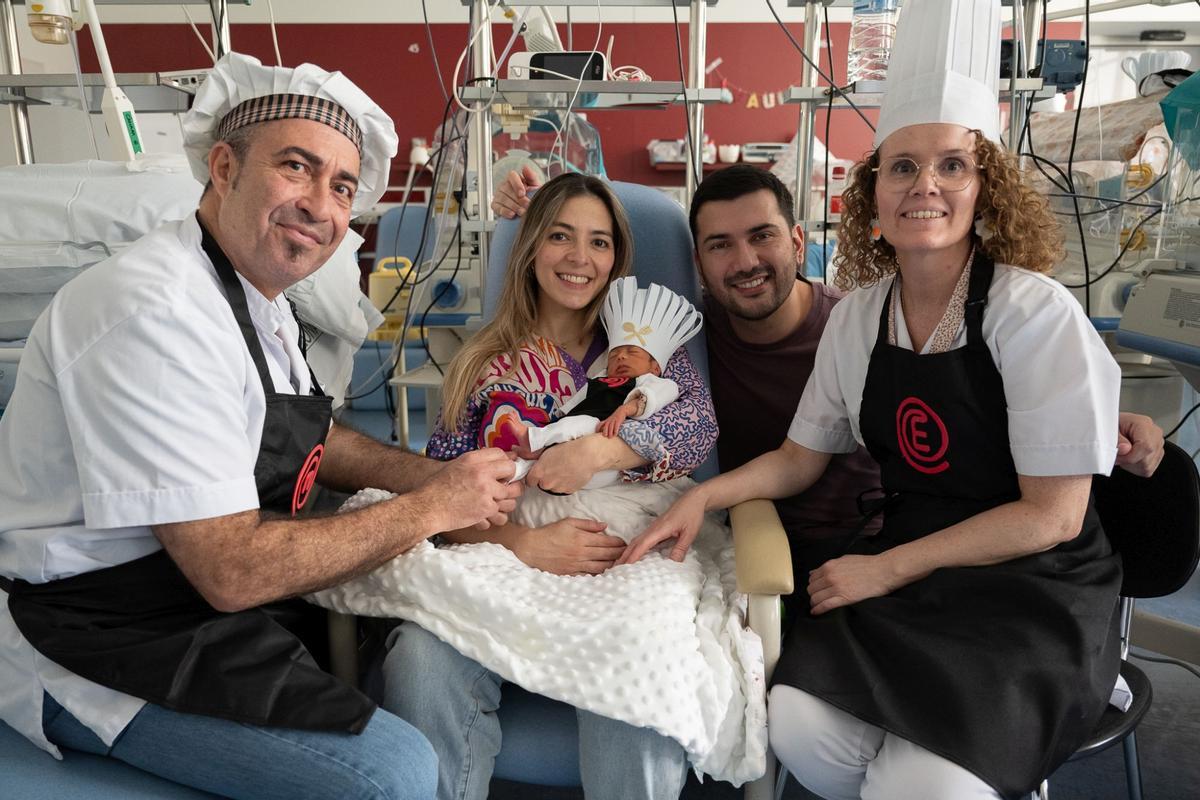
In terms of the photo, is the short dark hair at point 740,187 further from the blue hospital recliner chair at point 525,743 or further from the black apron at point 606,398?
the blue hospital recliner chair at point 525,743

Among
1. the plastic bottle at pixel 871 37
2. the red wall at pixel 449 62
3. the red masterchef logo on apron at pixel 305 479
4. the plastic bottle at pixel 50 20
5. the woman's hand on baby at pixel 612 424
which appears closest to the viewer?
the red masterchef logo on apron at pixel 305 479

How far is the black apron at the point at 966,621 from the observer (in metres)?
1.17

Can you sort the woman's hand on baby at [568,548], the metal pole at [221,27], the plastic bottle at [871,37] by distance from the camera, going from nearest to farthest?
the woman's hand on baby at [568,548]
the plastic bottle at [871,37]
the metal pole at [221,27]

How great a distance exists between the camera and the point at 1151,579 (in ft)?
4.58

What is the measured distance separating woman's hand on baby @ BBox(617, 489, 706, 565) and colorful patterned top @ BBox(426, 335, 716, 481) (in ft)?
0.35

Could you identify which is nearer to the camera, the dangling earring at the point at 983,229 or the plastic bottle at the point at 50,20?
the dangling earring at the point at 983,229

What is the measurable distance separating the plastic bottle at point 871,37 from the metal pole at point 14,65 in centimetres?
246

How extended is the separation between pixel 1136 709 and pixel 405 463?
129 centimetres

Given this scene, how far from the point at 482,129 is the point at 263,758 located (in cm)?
180

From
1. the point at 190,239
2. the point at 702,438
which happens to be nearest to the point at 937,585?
the point at 702,438

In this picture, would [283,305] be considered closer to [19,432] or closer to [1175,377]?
[19,432]

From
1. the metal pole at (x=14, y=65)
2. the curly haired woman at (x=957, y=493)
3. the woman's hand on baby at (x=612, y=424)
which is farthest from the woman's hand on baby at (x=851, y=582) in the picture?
the metal pole at (x=14, y=65)

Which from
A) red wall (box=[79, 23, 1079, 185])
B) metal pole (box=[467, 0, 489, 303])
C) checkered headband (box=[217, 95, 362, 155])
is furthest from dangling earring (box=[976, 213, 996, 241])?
red wall (box=[79, 23, 1079, 185])

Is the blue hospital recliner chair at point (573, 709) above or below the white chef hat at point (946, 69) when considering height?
below
